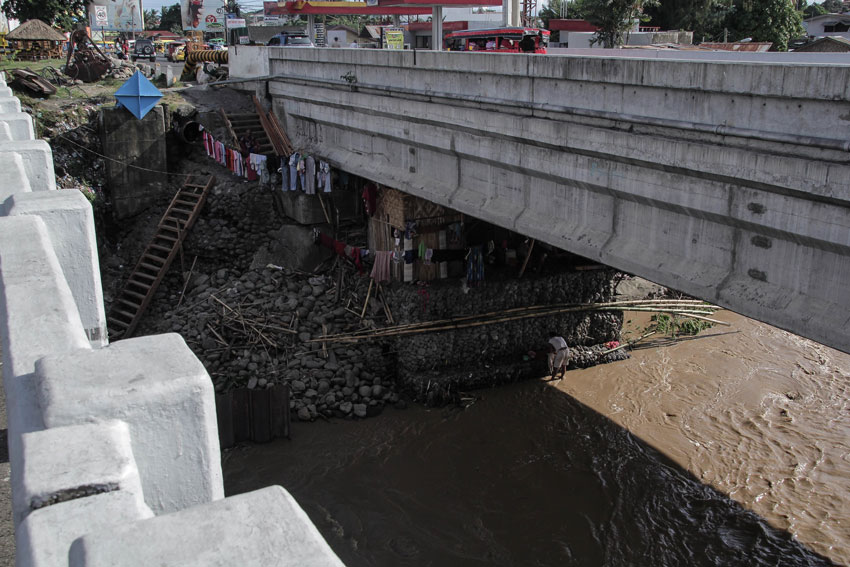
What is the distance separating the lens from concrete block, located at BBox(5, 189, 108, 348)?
4.09m

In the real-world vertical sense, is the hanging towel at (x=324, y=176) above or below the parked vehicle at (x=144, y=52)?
below

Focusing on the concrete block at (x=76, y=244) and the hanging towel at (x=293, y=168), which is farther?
the hanging towel at (x=293, y=168)

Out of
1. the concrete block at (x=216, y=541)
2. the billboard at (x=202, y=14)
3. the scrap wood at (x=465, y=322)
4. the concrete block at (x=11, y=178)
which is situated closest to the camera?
the concrete block at (x=216, y=541)

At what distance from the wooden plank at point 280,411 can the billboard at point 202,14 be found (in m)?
41.0

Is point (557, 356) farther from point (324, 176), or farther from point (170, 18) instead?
point (170, 18)

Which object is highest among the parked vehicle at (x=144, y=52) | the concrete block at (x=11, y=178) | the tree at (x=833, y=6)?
the tree at (x=833, y=6)

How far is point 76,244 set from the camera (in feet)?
13.6

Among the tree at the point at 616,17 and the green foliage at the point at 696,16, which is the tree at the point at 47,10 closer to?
the tree at the point at 616,17

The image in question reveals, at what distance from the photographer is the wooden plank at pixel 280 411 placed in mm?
15719

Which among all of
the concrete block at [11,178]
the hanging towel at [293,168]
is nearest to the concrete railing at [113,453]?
the concrete block at [11,178]

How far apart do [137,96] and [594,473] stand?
1558 cm

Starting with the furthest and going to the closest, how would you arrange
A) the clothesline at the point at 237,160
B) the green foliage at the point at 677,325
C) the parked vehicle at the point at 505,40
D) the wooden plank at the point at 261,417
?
the green foliage at the point at 677,325 → the clothesline at the point at 237,160 → the parked vehicle at the point at 505,40 → the wooden plank at the point at 261,417

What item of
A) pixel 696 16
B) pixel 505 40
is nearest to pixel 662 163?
pixel 505 40

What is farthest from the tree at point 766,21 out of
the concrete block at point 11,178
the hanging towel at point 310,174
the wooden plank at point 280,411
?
the concrete block at point 11,178
